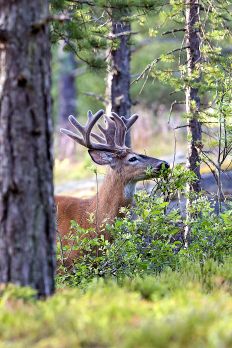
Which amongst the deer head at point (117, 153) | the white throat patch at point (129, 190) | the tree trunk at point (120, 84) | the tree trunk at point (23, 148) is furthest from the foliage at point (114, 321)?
the tree trunk at point (120, 84)

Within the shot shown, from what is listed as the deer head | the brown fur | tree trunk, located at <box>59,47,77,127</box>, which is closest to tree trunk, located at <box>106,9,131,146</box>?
the deer head

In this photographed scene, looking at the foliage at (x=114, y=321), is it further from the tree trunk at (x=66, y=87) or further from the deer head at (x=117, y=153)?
the tree trunk at (x=66, y=87)

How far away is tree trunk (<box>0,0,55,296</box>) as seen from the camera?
500cm

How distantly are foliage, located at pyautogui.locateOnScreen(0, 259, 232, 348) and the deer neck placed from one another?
4.39 metres

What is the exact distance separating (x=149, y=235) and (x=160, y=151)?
43.2ft

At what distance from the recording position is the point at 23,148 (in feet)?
16.4

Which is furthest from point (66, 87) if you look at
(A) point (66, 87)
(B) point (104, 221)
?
(B) point (104, 221)

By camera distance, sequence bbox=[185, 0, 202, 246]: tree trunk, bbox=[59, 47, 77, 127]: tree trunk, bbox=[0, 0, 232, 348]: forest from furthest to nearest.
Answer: bbox=[59, 47, 77, 127]: tree trunk, bbox=[185, 0, 202, 246]: tree trunk, bbox=[0, 0, 232, 348]: forest

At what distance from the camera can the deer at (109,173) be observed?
9453mm

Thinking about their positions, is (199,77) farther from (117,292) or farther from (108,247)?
(117,292)

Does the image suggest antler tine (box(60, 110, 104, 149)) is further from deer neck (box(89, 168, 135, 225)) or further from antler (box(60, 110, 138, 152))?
deer neck (box(89, 168, 135, 225))

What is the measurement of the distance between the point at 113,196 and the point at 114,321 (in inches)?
215

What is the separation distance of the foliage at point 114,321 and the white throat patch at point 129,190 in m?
4.69

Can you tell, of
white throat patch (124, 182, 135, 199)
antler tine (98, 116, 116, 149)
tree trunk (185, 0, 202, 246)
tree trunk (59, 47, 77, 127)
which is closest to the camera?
tree trunk (185, 0, 202, 246)
